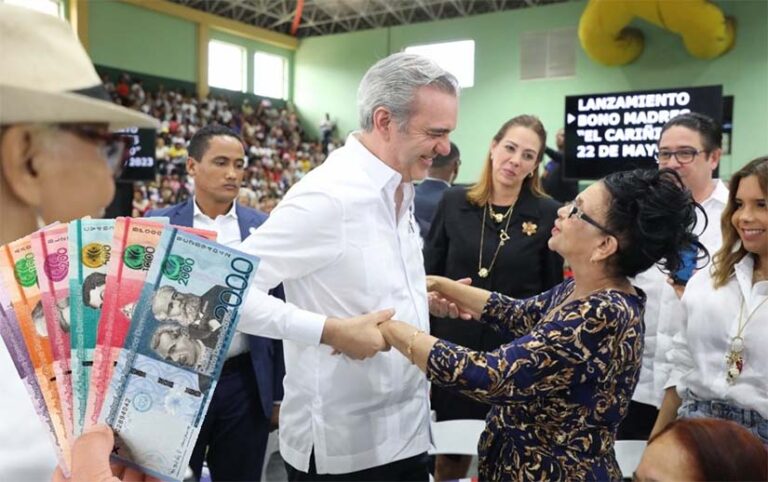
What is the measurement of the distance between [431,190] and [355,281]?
2049mm

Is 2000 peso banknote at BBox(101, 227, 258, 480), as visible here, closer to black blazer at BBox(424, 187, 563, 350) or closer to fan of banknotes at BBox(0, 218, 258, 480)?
fan of banknotes at BBox(0, 218, 258, 480)

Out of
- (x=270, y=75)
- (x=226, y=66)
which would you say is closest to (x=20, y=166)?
(x=226, y=66)

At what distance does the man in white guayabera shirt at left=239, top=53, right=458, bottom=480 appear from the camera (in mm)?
1584

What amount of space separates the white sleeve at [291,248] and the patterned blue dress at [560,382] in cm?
37

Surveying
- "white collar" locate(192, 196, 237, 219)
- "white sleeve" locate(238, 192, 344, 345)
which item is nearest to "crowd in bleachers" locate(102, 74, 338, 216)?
"white collar" locate(192, 196, 237, 219)

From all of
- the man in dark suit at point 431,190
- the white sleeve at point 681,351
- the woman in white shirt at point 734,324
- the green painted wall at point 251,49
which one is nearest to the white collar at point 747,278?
the woman in white shirt at point 734,324

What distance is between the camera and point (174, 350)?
0.93 meters

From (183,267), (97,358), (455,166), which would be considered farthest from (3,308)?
(455,166)

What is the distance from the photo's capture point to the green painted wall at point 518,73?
1105 centimetres

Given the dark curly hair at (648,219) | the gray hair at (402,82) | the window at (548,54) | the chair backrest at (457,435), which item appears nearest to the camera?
the dark curly hair at (648,219)

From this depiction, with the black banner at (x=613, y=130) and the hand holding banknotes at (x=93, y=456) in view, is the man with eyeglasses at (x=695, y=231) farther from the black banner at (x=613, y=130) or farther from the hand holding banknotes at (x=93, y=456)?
the black banner at (x=613, y=130)

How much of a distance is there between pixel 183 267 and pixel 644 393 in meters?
2.18

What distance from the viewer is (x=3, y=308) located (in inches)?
35.6

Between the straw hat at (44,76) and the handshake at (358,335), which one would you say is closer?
the straw hat at (44,76)
